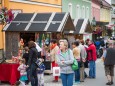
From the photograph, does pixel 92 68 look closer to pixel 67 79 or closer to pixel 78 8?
pixel 67 79

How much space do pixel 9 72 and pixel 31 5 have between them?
1145cm

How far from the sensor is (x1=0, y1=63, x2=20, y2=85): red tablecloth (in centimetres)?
1566

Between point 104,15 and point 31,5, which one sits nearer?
point 31,5

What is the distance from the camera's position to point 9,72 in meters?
15.9

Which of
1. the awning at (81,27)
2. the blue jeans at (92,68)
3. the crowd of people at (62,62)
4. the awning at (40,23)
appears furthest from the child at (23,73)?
the awning at (81,27)

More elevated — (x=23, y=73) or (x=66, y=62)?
(x=66, y=62)

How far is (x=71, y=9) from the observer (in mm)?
37688

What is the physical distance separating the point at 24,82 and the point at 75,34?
13.1 m

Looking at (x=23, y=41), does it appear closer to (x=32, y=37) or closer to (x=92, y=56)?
(x=32, y=37)

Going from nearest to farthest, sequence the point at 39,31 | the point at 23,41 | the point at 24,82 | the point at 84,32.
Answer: the point at 24,82
the point at 39,31
the point at 23,41
the point at 84,32

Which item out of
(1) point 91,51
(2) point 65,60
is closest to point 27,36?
(1) point 91,51

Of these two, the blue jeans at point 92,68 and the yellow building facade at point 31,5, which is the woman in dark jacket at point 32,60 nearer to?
the blue jeans at point 92,68

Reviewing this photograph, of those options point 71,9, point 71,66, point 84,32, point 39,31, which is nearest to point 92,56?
point 39,31

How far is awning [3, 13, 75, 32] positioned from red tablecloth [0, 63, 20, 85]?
3.94m
